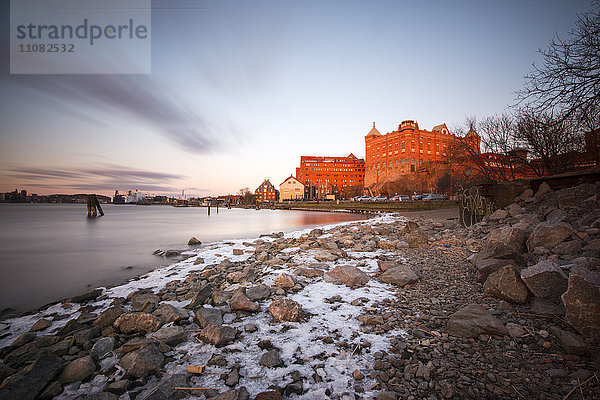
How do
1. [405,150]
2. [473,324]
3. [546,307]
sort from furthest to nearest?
[405,150] → [546,307] → [473,324]

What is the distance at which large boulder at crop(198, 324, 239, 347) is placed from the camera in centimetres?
288

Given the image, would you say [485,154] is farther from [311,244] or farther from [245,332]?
[245,332]

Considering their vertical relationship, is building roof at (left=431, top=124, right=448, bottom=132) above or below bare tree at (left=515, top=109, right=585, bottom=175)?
above

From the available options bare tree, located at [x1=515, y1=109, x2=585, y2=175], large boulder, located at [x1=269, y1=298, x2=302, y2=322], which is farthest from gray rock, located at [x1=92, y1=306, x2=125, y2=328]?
bare tree, located at [x1=515, y1=109, x2=585, y2=175]

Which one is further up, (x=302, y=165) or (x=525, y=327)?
(x=302, y=165)

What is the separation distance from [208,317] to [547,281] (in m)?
4.55

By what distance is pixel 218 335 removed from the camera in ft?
9.52

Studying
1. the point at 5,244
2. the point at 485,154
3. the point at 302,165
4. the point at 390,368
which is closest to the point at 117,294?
the point at 390,368

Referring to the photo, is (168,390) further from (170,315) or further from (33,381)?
(170,315)

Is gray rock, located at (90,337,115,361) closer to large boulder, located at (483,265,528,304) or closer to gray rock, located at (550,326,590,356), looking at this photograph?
gray rock, located at (550,326,590,356)

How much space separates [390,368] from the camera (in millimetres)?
2336

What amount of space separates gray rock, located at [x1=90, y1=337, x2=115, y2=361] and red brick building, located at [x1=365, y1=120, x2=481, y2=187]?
237 feet

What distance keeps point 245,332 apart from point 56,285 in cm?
723

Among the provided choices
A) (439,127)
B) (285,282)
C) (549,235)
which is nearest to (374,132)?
(439,127)
